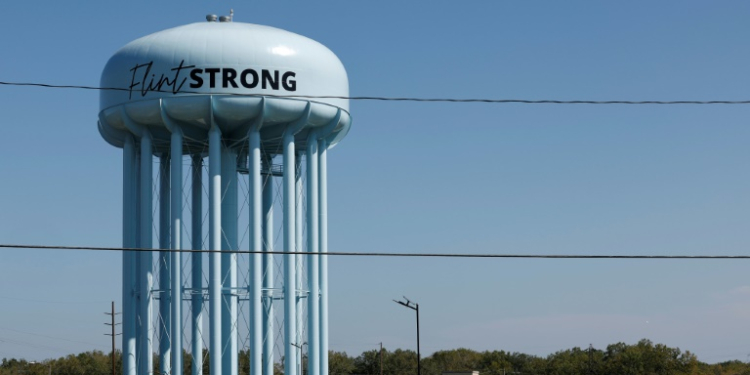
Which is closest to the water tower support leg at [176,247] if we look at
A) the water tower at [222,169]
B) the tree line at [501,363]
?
the water tower at [222,169]

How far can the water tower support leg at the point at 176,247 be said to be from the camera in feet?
151

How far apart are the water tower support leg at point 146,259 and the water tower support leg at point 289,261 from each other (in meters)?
4.70

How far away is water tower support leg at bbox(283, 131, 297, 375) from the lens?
152ft

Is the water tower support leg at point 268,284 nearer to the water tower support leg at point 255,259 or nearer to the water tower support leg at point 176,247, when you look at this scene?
the water tower support leg at point 255,259

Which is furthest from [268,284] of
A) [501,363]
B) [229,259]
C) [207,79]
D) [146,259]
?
[501,363]

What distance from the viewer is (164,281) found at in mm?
48875

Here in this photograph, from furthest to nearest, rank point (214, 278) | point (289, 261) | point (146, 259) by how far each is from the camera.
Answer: point (146, 259) < point (289, 261) < point (214, 278)

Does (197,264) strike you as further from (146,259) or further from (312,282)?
(312,282)

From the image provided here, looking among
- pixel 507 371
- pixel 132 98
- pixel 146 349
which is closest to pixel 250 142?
pixel 132 98

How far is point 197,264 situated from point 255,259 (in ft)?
11.6

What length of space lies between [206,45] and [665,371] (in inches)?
2404

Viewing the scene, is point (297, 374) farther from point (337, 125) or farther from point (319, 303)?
point (337, 125)

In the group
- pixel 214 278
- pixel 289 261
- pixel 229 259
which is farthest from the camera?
pixel 229 259

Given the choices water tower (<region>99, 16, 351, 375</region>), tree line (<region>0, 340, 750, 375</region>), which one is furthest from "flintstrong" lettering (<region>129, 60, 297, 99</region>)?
tree line (<region>0, 340, 750, 375</region>)
